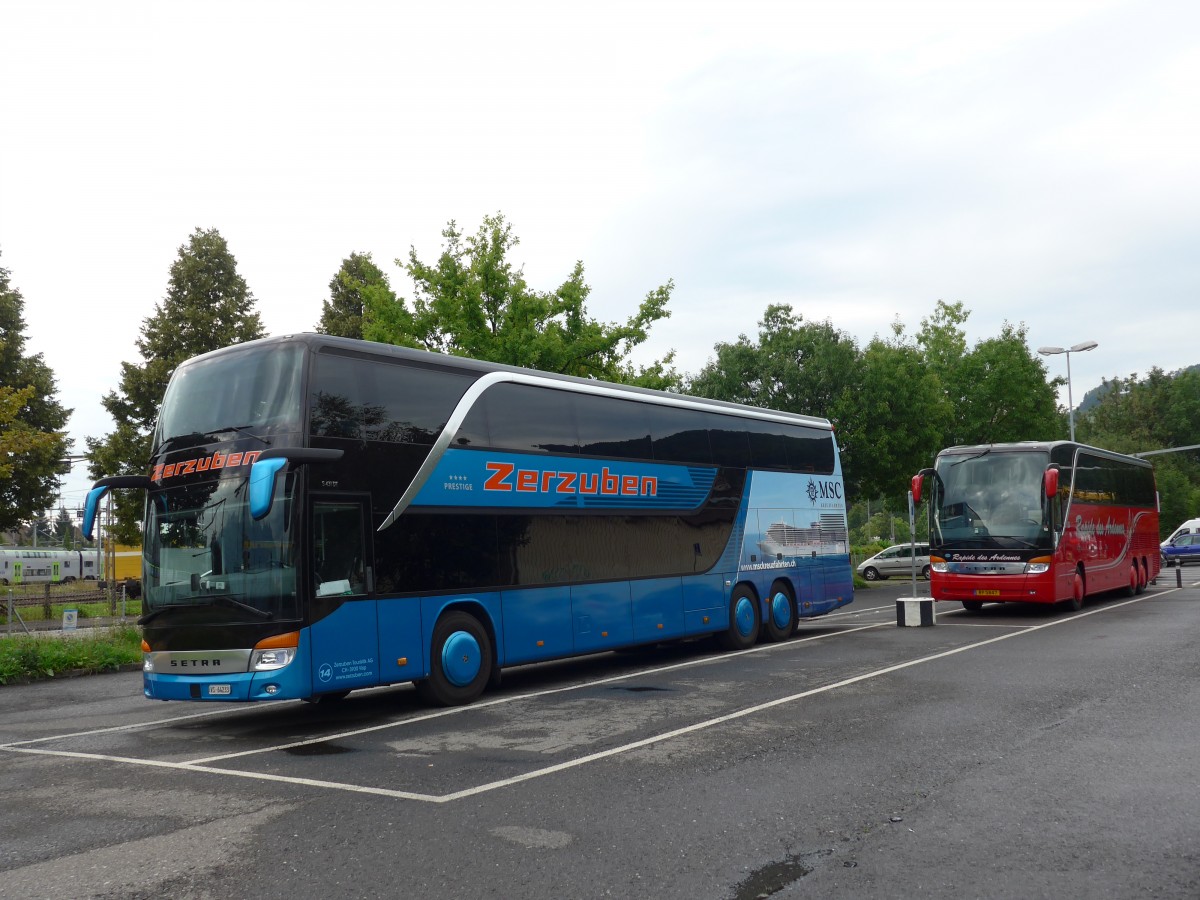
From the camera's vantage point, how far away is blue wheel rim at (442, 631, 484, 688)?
11633mm

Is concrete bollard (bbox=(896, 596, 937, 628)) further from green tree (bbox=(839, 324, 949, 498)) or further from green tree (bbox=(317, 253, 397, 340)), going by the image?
green tree (bbox=(317, 253, 397, 340))

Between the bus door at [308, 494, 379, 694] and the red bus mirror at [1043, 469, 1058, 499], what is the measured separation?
1482 cm

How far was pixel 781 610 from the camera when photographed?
60.0 feet

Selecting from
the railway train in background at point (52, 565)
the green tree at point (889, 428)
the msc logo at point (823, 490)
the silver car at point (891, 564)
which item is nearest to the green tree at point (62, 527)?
the railway train in background at point (52, 565)

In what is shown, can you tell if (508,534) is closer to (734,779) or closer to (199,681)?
(199,681)

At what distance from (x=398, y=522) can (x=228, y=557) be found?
1.83 m

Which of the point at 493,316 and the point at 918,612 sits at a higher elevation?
the point at 493,316

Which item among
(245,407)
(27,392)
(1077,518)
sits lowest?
(1077,518)

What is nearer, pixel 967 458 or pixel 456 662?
pixel 456 662

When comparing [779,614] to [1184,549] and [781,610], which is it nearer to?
[781,610]

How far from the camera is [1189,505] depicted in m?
74.6

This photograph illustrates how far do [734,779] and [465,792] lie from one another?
1898 millimetres

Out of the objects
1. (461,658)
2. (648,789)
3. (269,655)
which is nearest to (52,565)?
(461,658)

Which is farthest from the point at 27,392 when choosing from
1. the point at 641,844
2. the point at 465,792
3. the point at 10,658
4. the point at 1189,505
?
the point at 1189,505
